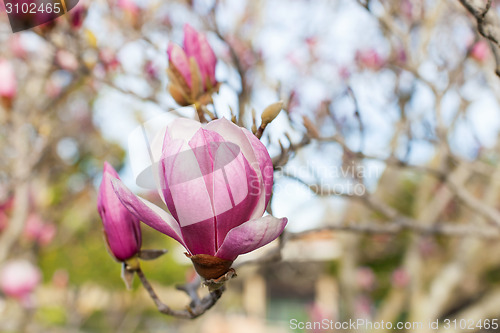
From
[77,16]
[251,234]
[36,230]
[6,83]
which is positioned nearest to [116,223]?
[251,234]

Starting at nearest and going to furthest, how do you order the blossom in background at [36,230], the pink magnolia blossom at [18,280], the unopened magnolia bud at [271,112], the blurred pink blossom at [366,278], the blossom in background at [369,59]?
the unopened magnolia bud at [271,112]
the pink magnolia blossom at [18,280]
the blossom in background at [36,230]
the blossom in background at [369,59]
the blurred pink blossom at [366,278]

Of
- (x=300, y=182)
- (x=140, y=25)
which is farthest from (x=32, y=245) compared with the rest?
(x=300, y=182)

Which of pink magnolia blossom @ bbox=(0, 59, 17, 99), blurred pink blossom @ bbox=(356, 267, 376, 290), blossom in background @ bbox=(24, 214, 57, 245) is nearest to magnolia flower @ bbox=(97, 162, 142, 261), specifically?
pink magnolia blossom @ bbox=(0, 59, 17, 99)

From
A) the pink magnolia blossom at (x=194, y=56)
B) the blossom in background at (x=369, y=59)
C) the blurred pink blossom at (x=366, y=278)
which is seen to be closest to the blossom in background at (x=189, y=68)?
the pink magnolia blossom at (x=194, y=56)

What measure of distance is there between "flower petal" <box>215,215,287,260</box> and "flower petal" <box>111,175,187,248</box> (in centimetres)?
8

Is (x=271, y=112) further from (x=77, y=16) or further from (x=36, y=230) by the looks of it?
(x=36, y=230)

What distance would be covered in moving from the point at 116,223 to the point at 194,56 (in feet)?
1.40

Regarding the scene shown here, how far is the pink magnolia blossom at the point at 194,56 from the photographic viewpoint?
95 centimetres

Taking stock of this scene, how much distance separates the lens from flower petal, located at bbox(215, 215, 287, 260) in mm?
567

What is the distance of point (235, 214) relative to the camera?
24.0 inches

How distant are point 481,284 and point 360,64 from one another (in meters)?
4.88

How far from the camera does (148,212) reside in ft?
1.94

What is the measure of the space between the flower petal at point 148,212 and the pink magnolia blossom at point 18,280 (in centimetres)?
231

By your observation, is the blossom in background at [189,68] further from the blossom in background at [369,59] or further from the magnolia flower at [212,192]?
the blossom in background at [369,59]
